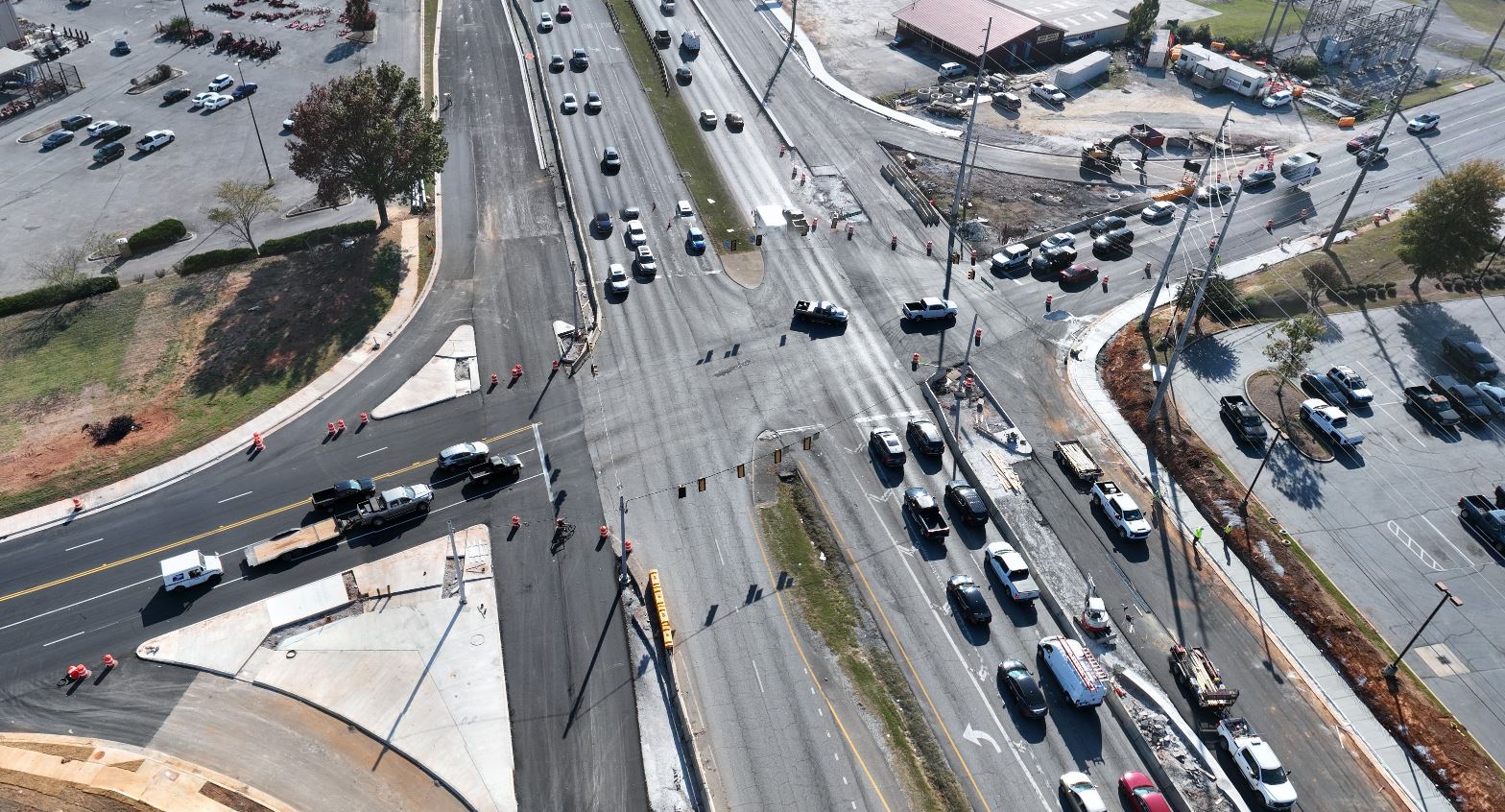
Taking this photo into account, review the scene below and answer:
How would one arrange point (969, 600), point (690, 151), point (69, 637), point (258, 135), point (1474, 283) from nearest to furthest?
1. point (69, 637)
2. point (969, 600)
3. point (1474, 283)
4. point (258, 135)
5. point (690, 151)

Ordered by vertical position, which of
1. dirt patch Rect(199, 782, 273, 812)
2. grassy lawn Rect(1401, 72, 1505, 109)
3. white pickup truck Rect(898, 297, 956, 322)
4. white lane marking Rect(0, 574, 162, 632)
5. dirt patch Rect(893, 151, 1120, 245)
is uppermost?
grassy lawn Rect(1401, 72, 1505, 109)

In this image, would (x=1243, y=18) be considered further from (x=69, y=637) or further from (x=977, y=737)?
(x=69, y=637)

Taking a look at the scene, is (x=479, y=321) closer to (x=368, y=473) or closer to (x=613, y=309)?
(x=613, y=309)

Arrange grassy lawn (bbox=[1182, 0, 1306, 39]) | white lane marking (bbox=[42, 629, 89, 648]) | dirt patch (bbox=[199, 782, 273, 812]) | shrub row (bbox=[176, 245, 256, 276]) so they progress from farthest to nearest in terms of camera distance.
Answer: grassy lawn (bbox=[1182, 0, 1306, 39]) < shrub row (bbox=[176, 245, 256, 276]) < white lane marking (bbox=[42, 629, 89, 648]) < dirt patch (bbox=[199, 782, 273, 812])

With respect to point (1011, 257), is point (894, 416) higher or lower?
lower

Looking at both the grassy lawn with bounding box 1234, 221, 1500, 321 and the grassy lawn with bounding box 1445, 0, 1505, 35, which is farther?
the grassy lawn with bounding box 1445, 0, 1505, 35

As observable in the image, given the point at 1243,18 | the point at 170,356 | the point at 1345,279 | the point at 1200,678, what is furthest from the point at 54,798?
the point at 1243,18

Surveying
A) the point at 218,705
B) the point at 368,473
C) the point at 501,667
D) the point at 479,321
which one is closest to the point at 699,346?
the point at 479,321

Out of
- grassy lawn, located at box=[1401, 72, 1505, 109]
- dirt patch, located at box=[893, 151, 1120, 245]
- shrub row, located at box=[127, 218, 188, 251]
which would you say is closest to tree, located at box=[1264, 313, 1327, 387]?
dirt patch, located at box=[893, 151, 1120, 245]

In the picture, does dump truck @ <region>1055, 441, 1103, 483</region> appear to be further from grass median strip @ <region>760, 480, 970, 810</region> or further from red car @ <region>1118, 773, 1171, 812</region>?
red car @ <region>1118, 773, 1171, 812</region>
